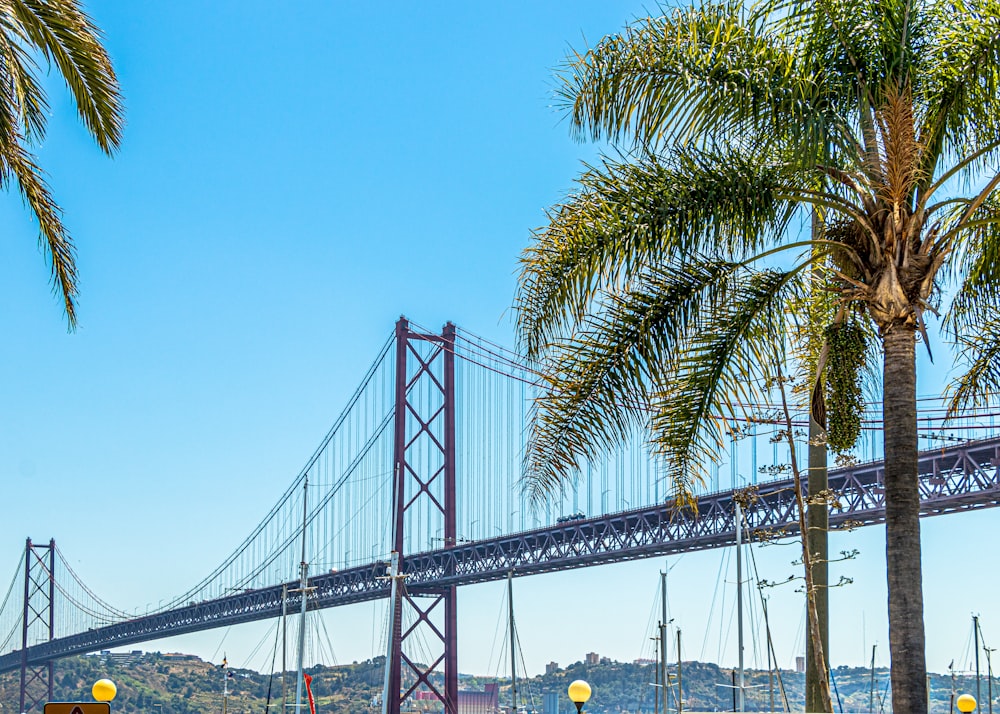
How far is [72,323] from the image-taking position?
9586 millimetres

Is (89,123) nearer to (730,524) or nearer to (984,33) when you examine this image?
(984,33)

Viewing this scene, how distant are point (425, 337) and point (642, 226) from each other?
40.2m

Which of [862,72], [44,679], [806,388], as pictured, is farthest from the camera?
[44,679]

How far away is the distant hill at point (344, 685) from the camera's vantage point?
58281mm

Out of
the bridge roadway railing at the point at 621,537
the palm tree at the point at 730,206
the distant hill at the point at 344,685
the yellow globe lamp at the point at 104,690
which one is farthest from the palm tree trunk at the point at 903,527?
the distant hill at the point at 344,685

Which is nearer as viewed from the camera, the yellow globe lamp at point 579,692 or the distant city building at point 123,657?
the yellow globe lamp at point 579,692

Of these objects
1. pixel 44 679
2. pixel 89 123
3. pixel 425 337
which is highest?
pixel 425 337

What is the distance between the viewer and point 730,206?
8.68 meters

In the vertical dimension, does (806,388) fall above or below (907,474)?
above

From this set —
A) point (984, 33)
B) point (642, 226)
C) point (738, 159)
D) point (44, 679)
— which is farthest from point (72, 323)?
point (44, 679)

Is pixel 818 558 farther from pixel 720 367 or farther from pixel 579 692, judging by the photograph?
pixel 720 367

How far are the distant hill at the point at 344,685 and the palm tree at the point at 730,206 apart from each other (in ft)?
138

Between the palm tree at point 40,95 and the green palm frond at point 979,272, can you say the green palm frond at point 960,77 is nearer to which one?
the green palm frond at point 979,272

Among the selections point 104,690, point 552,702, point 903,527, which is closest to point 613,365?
point 903,527
